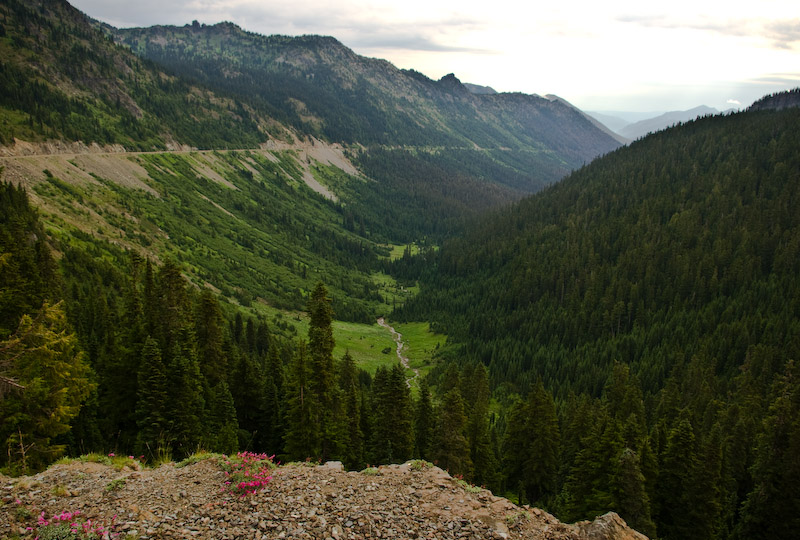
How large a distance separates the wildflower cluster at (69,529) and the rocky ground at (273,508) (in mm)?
280

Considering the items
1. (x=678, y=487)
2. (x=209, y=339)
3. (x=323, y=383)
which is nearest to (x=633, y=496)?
(x=678, y=487)

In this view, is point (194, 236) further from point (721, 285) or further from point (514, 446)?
point (721, 285)

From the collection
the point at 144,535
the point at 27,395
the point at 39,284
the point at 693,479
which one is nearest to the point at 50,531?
the point at 144,535

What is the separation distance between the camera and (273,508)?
18172 mm

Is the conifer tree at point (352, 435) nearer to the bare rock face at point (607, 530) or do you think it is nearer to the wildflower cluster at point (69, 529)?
the bare rock face at point (607, 530)

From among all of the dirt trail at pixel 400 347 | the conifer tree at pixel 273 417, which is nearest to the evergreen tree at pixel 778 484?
the conifer tree at pixel 273 417

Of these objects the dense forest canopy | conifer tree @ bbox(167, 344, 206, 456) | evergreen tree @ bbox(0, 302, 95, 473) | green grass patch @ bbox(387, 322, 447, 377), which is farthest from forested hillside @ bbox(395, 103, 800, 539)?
evergreen tree @ bbox(0, 302, 95, 473)

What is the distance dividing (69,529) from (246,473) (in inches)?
246

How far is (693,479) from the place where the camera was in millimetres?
41094

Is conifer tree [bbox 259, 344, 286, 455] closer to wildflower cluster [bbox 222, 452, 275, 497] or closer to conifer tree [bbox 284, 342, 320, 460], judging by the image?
conifer tree [bbox 284, 342, 320, 460]

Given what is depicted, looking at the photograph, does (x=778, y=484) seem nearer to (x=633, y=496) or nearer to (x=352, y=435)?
(x=633, y=496)

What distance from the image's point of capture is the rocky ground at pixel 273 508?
54.9 ft

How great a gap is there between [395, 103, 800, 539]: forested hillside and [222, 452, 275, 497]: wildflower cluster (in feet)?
94.2

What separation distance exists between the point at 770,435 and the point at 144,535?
5138 cm
